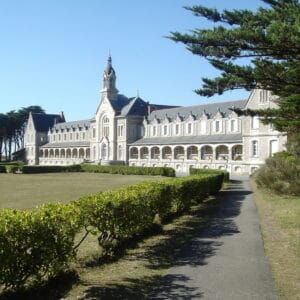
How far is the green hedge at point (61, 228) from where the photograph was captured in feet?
22.4

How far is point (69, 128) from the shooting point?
102 meters

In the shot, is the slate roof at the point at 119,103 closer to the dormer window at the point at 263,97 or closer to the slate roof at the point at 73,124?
the slate roof at the point at 73,124

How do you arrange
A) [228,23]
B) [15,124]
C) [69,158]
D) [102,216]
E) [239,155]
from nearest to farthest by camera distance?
[102,216] → [228,23] → [239,155] → [69,158] → [15,124]

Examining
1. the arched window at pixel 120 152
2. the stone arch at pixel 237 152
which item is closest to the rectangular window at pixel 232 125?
the stone arch at pixel 237 152

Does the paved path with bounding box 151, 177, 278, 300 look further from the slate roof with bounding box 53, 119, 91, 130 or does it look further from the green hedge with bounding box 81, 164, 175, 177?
the slate roof with bounding box 53, 119, 91, 130

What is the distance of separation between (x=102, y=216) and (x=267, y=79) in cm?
549

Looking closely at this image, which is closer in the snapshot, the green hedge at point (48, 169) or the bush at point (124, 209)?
the bush at point (124, 209)

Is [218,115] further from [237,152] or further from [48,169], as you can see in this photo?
[48,169]

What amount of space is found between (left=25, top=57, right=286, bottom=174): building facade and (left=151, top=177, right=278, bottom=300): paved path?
1520 inches

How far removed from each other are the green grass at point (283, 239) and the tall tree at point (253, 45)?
4.14 m

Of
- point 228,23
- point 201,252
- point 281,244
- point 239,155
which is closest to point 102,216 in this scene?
point 201,252

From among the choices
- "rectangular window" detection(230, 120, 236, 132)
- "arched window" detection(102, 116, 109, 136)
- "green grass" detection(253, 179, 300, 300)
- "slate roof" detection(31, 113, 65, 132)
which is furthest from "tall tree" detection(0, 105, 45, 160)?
"green grass" detection(253, 179, 300, 300)

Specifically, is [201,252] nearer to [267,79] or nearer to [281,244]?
[281,244]

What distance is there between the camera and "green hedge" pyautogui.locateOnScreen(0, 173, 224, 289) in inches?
269
